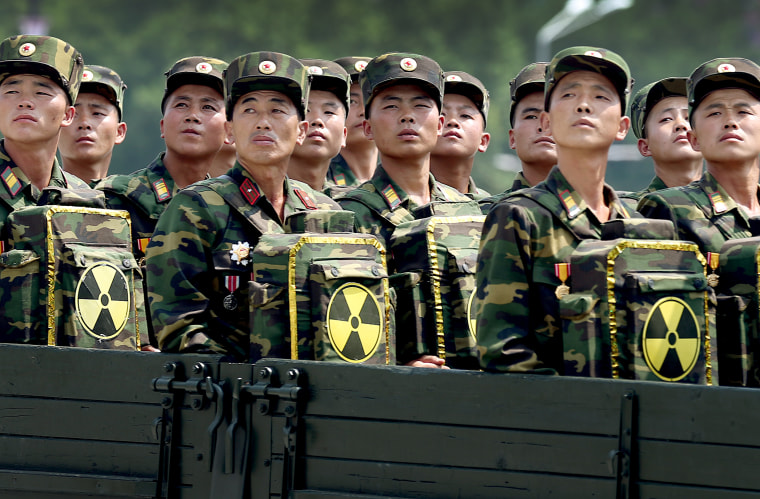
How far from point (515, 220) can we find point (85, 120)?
3929mm

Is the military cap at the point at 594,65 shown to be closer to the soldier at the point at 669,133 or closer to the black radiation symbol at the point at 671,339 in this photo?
the black radiation symbol at the point at 671,339

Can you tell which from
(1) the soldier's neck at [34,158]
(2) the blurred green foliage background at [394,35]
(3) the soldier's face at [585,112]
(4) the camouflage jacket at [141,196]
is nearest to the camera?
(3) the soldier's face at [585,112]

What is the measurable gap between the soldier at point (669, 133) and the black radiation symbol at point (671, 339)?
281cm

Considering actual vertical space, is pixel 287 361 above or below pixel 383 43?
below

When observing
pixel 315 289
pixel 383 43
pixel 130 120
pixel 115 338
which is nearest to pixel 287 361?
pixel 315 289

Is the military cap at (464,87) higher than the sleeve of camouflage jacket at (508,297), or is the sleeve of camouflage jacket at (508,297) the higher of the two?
the military cap at (464,87)

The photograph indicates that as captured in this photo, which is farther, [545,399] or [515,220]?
[515,220]

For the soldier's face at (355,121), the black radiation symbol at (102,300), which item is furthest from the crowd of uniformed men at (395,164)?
the soldier's face at (355,121)

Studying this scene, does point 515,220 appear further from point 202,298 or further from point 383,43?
point 383,43

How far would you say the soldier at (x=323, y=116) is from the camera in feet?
24.0

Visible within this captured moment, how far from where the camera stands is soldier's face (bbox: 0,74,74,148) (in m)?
6.07

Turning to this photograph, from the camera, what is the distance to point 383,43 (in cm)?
3216

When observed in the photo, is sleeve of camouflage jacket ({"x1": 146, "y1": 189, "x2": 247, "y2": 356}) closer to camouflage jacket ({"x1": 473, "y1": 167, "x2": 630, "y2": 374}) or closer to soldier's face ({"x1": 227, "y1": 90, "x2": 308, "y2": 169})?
soldier's face ({"x1": 227, "y1": 90, "x2": 308, "y2": 169})

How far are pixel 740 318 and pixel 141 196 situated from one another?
3.41 metres
